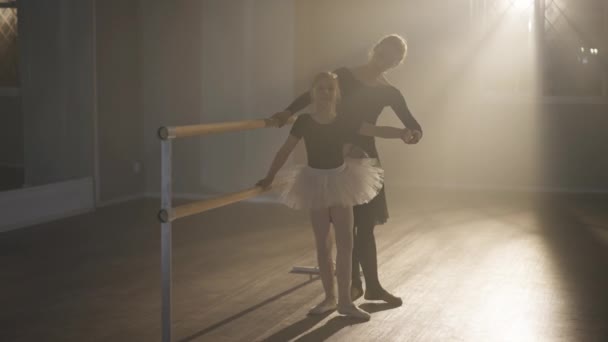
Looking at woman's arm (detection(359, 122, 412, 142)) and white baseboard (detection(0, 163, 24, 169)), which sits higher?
woman's arm (detection(359, 122, 412, 142))

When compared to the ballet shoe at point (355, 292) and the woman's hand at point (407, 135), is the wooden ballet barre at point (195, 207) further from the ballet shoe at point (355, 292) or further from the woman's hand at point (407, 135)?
the ballet shoe at point (355, 292)

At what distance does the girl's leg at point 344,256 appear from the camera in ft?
13.3

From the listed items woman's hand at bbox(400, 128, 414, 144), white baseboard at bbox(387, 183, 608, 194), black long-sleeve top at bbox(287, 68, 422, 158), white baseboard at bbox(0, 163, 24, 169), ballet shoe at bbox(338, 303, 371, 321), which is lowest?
white baseboard at bbox(0, 163, 24, 169)

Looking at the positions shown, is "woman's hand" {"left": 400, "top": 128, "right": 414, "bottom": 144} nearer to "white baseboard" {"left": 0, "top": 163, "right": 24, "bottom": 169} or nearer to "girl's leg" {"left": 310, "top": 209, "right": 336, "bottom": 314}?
"girl's leg" {"left": 310, "top": 209, "right": 336, "bottom": 314}

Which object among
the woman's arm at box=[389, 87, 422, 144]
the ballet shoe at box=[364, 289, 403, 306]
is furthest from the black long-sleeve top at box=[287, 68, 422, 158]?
the ballet shoe at box=[364, 289, 403, 306]

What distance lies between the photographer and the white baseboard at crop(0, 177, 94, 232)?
6.38 m

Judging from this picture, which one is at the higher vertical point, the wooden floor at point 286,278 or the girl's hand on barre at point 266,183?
the girl's hand on barre at point 266,183

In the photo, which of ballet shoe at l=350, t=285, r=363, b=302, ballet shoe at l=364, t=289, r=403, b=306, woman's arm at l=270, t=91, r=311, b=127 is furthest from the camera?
ballet shoe at l=350, t=285, r=363, b=302

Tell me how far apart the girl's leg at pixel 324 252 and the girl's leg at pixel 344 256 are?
5cm

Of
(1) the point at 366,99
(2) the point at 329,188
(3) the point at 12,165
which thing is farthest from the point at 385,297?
(3) the point at 12,165

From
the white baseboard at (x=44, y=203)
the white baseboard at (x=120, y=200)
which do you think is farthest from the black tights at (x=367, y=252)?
the white baseboard at (x=120, y=200)

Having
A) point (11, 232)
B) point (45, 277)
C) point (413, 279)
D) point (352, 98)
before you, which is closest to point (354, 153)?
point (352, 98)

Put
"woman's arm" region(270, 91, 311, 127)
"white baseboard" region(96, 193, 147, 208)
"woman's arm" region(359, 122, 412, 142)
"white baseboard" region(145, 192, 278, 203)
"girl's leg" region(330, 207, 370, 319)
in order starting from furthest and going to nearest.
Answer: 1. "white baseboard" region(145, 192, 278, 203)
2. "white baseboard" region(96, 193, 147, 208)
3. "woman's arm" region(270, 91, 311, 127)
4. "girl's leg" region(330, 207, 370, 319)
5. "woman's arm" region(359, 122, 412, 142)

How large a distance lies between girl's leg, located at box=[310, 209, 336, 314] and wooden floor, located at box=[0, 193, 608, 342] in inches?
4.4
